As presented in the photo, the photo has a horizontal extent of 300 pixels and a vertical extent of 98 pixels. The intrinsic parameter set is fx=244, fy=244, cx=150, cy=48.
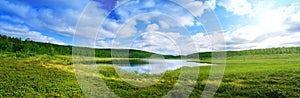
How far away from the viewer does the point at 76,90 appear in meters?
12.4

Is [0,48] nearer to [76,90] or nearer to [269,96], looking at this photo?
[76,90]

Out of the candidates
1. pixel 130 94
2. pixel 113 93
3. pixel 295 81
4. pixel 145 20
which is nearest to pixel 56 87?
pixel 113 93

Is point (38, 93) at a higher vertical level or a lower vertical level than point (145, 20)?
lower

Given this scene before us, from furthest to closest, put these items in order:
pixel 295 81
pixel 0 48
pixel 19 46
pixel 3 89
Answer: pixel 19 46, pixel 0 48, pixel 295 81, pixel 3 89

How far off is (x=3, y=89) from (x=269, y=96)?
12.7m

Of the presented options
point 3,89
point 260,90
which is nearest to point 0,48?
point 3,89

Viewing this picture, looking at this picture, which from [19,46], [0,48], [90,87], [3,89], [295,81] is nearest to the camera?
[3,89]

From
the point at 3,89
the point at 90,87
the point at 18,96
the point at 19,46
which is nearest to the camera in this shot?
the point at 18,96

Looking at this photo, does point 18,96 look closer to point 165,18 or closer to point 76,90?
point 76,90

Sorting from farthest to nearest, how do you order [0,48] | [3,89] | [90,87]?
1. [0,48]
2. [90,87]
3. [3,89]

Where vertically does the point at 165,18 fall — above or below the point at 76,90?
above

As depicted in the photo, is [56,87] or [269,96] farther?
[56,87]

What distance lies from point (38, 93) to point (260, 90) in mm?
10911

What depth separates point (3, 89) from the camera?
11.7 metres
